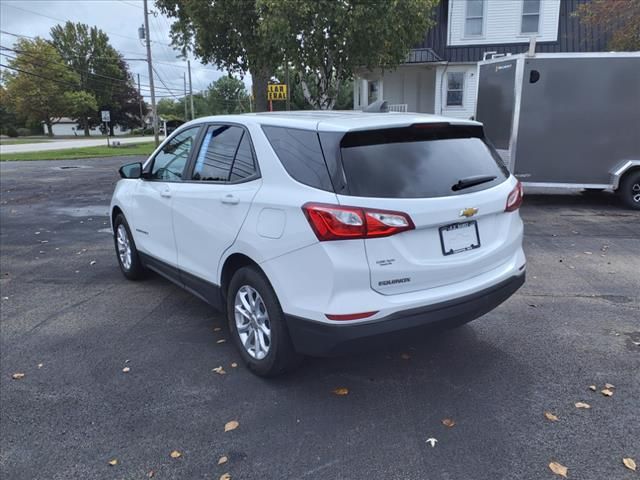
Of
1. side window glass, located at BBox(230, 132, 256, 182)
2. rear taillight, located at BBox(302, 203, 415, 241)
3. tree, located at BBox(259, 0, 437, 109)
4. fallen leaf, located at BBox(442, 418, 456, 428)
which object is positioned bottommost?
fallen leaf, located at BBox(442, 418, 456, 428)

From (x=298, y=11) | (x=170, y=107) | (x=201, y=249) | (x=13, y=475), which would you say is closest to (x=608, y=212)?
(x=298, y=11)

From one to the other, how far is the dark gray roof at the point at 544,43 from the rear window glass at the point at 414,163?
17.3 metres

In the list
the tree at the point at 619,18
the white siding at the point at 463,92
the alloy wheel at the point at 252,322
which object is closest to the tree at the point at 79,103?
the white siding at the point at 463,92

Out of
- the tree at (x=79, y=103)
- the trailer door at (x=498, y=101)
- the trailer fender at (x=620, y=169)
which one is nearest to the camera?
the trailer fender at (x=620, y=169)

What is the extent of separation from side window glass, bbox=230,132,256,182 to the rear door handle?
0.12 metres

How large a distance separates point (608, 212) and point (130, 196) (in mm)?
8413

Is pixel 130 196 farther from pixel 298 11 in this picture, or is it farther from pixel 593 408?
pixel 298 11

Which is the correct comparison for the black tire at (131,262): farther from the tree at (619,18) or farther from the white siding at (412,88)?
the white siding at (412,88)

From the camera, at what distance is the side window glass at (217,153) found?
3.87 m

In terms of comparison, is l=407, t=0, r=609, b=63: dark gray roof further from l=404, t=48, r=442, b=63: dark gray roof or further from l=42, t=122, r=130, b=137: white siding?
l=42, t=122, r=130, b=137: white siding

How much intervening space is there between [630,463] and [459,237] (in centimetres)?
146

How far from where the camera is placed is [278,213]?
10.5 feet

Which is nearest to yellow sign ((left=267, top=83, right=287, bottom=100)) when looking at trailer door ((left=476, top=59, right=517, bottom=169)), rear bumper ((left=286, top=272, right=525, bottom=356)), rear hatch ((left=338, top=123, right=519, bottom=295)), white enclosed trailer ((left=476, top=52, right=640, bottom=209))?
trailer door ((left=476, top=59, right=517, bottom=169))

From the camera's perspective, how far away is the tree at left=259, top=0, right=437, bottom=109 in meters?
11.9
